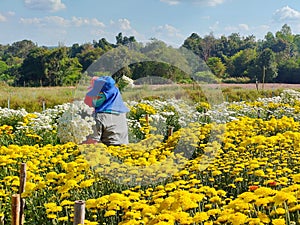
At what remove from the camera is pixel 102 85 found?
7.07 meters

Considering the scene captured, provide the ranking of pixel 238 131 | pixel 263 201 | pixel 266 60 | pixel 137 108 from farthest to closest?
pixel 266 60 < pixel 137 108 < pixel 238 131 < pixel 263 201

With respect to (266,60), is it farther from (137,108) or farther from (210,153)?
(210,153)

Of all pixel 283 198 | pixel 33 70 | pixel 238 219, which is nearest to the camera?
pixel 238 219

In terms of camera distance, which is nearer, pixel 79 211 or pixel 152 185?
pixel 79 211

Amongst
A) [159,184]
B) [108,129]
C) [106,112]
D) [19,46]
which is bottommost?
[159,184]

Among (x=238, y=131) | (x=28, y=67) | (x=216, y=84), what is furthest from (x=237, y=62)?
(x=238, y=131)

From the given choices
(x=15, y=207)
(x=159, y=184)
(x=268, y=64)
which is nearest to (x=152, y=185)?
(x=159, y=184)

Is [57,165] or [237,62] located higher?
[237,62]

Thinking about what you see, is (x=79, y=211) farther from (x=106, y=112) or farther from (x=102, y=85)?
(x=102, y=85)

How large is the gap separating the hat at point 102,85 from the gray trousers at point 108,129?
0.39 meters

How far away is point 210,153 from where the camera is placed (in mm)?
6508

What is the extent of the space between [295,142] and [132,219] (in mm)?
3604

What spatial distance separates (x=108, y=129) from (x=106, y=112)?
0.88ft

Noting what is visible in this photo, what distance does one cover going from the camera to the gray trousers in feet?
22.6
